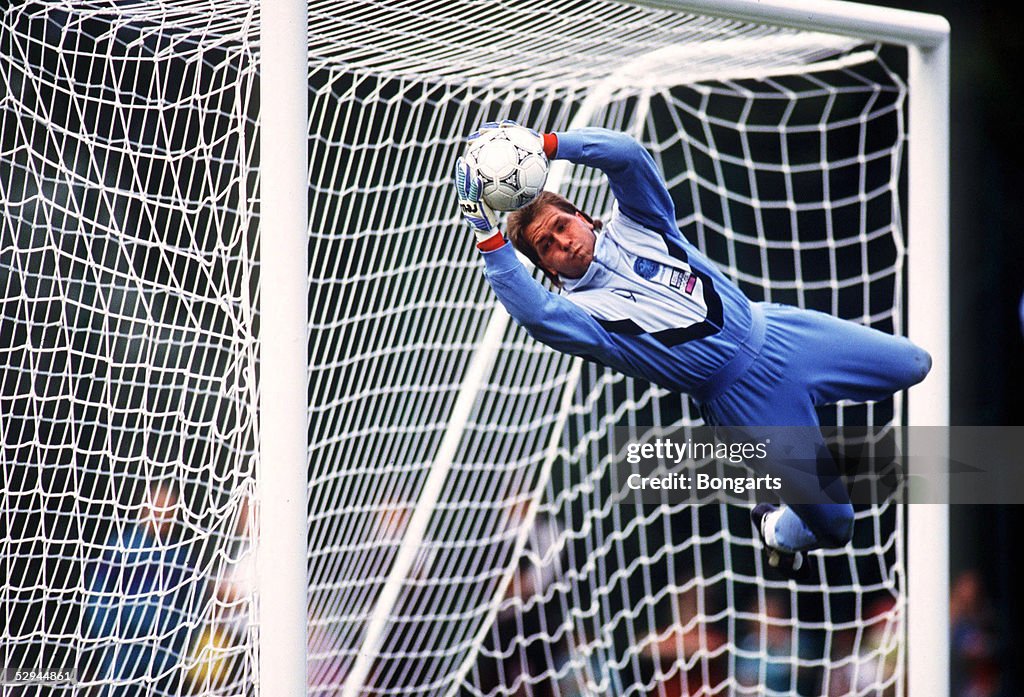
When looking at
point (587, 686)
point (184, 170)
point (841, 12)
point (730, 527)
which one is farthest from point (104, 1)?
point (730, 527)

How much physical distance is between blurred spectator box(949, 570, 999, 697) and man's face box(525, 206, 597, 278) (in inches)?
92.8

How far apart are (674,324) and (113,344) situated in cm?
139

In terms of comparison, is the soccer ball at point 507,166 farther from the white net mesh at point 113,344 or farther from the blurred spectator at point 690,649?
the blurred spectator at point 690,649

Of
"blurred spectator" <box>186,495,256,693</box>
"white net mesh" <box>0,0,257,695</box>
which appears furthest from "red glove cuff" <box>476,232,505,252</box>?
"blurred spectator" <box>186,495,256,693</box>

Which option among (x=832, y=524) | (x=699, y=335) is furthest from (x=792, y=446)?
(x=699, y=335)

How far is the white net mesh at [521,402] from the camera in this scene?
9.58 ft

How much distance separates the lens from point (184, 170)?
344 centimetres

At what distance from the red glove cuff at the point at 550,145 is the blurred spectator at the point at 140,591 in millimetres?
1179

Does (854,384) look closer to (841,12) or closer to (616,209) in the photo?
(616,209)

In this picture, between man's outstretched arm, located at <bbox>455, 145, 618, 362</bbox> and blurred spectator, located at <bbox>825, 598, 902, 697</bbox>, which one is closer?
man's outstretched arm, located at <bbox>455, 145, 618, 362</bbox>

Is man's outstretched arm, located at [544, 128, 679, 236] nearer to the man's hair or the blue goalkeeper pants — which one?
the man's hair

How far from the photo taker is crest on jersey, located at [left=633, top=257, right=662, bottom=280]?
238cm

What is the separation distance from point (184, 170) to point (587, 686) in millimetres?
1973

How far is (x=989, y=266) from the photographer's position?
13.2 ft
